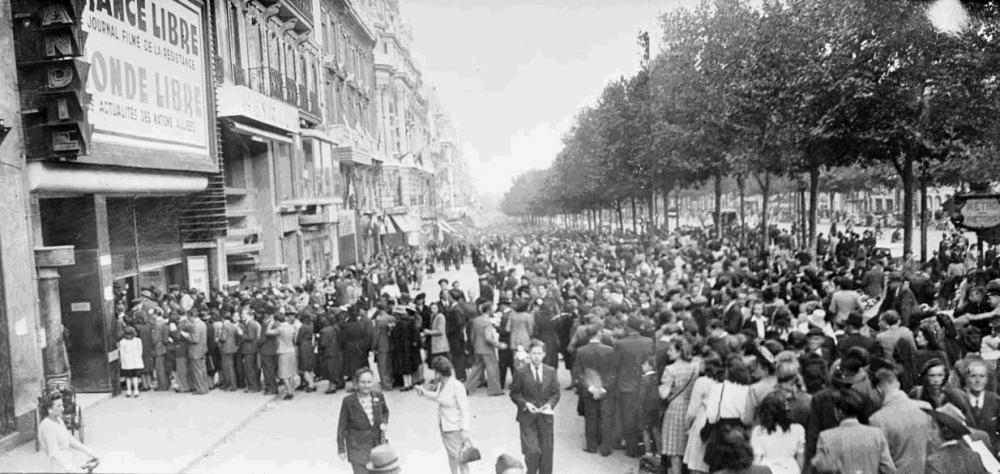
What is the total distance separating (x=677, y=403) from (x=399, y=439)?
4220 millimetres

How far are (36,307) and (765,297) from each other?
10.9m

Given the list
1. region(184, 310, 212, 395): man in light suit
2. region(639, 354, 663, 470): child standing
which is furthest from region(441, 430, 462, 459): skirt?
region(184, 310, 212, 395): man in light suit

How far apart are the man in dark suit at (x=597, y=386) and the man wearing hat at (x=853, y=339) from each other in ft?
8.20

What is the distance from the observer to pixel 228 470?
31.1 ft

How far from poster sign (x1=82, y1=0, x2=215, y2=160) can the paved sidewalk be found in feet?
14.4

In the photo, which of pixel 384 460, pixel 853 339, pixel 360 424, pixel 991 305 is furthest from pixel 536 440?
pixel 991 305

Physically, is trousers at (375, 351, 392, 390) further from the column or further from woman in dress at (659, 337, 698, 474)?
woman in dress at (659, 337, 698, 474)

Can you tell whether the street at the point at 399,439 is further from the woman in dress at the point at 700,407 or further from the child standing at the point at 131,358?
the woman in dress at the point at 700,407

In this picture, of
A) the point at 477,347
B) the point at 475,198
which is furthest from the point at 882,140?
the point at 475,198

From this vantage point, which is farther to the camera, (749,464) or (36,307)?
(36,307)

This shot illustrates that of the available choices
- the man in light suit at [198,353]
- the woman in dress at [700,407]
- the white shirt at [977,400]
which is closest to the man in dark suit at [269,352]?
the man in light suit at [198,353]

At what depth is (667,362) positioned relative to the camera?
904 cm

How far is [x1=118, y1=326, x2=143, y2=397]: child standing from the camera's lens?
13312 mm

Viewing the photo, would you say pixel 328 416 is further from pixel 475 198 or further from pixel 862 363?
pixel 475 198
